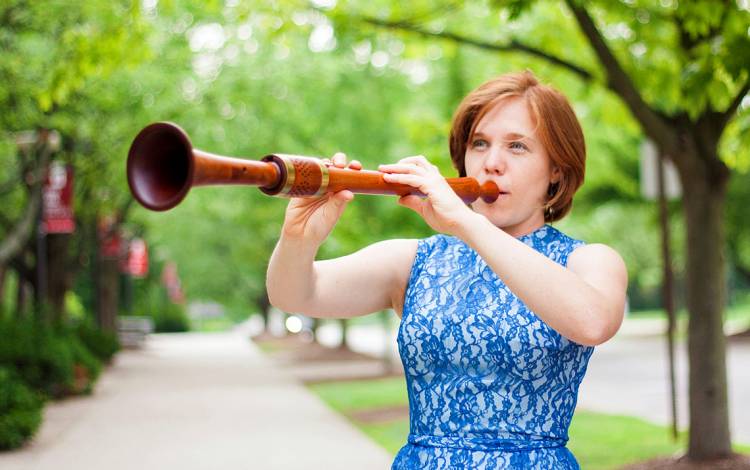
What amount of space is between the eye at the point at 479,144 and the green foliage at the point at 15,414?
9.18 m

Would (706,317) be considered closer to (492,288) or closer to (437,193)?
(492,288)

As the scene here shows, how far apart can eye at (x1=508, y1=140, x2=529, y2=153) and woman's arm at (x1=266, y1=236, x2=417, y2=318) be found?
33 centimetres

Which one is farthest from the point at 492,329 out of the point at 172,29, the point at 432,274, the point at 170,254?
the point at 170,254

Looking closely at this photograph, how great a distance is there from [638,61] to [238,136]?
44.7 ft

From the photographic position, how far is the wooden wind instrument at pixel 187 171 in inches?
69.1

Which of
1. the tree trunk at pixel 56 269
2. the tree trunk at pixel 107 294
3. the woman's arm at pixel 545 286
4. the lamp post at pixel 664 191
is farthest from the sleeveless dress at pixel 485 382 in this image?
the tree trunk at pixel 107 294

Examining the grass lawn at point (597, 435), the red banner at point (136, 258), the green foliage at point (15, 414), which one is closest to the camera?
the grass lawn at point (597, 435)

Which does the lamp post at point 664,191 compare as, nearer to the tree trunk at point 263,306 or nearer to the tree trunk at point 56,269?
the tree trunk at point 56,269

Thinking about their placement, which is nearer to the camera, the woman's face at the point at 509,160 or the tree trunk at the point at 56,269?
the woman's face at the point at 509,160

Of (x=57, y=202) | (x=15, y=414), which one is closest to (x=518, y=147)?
(x=15, y=414)

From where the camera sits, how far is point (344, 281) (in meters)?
2.60

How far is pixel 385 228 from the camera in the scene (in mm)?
18812

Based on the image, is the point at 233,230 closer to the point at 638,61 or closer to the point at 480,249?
the point at 638,61

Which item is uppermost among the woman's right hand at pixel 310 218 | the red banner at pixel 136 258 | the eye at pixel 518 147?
the eye at pixel 518 147
